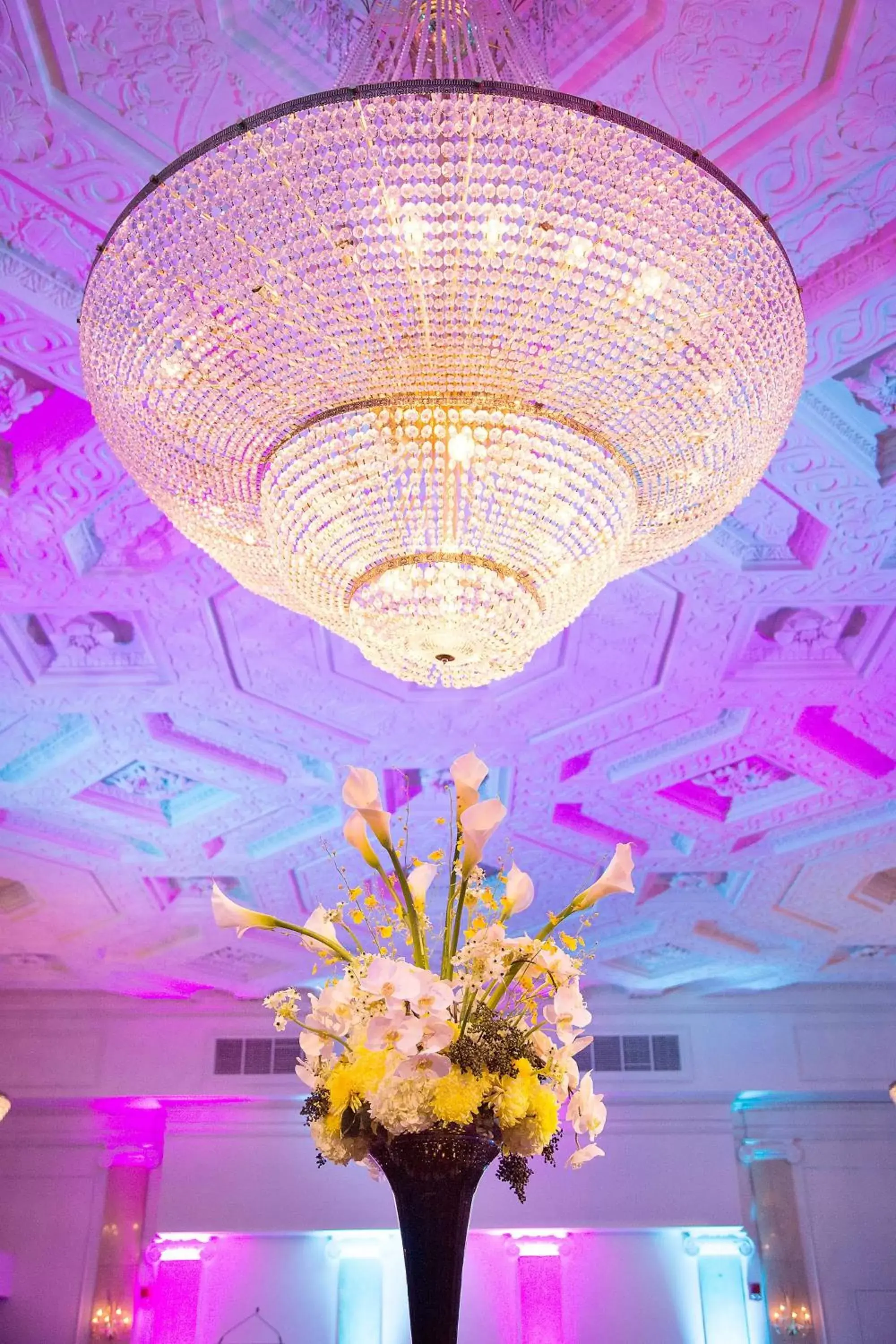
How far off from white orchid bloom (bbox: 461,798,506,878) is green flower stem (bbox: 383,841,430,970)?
4.2 inches

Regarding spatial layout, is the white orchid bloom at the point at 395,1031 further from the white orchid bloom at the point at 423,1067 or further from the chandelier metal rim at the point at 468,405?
the chandelier metal rim at the point at 468,405

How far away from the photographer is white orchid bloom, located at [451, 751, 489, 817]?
1781mm

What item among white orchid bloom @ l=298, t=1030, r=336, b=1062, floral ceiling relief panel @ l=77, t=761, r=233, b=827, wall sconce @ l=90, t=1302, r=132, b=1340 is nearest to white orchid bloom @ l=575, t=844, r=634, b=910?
white orchid bloom @ l=298, t=1030, r=336, b=1062

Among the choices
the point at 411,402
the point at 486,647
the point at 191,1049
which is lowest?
the point at 486,647

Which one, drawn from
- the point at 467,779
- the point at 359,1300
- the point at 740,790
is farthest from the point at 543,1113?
the point at 359,1300

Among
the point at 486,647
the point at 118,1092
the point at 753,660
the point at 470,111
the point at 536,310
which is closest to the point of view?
the point at 470,111

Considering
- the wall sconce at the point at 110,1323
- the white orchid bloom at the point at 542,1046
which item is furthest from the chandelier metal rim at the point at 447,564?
the wall sconce at the point at 110,1323

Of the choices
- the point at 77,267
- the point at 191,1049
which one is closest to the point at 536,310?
the point at 77,267

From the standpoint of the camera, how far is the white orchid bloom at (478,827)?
1723 mm

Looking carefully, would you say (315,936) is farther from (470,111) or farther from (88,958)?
(88,958)

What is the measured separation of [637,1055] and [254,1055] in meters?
2.99

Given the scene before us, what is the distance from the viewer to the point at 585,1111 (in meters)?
1.84

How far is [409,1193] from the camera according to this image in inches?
63.4

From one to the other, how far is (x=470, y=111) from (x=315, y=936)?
1.23m
